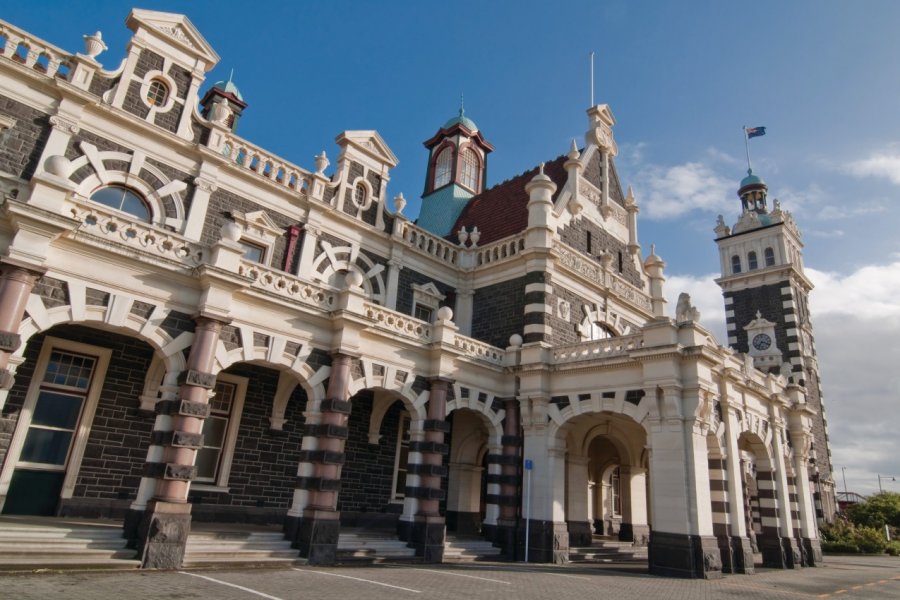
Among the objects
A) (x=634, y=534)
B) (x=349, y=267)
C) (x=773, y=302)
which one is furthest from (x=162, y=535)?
(x=773, y=302)

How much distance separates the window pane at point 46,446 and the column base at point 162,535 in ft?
14.2

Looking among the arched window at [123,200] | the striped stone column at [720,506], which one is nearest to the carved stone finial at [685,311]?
the striped stone column at [720,506]

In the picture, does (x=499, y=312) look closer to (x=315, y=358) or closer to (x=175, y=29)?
(x=315, y=358)

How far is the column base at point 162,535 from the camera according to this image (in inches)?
455

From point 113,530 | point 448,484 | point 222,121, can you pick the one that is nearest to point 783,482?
point 448,484

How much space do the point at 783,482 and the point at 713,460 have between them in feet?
18.3

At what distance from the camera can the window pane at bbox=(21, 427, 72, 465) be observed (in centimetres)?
1423

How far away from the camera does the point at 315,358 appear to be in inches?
618

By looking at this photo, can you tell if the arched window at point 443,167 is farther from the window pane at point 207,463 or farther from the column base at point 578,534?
the window pane at point 207,463

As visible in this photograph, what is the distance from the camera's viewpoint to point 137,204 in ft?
55.0

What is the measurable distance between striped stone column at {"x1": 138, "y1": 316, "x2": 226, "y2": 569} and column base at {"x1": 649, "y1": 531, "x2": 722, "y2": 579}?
12.1 m

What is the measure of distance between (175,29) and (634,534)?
24.6m

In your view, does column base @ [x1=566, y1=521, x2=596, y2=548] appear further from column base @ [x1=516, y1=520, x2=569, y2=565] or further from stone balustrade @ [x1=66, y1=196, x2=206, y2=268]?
stone balustrade @ [x1=66, y1=196, x2=206, y2=268]

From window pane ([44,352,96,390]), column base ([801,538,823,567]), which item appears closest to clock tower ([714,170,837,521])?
column base ([801,538,823,567])
